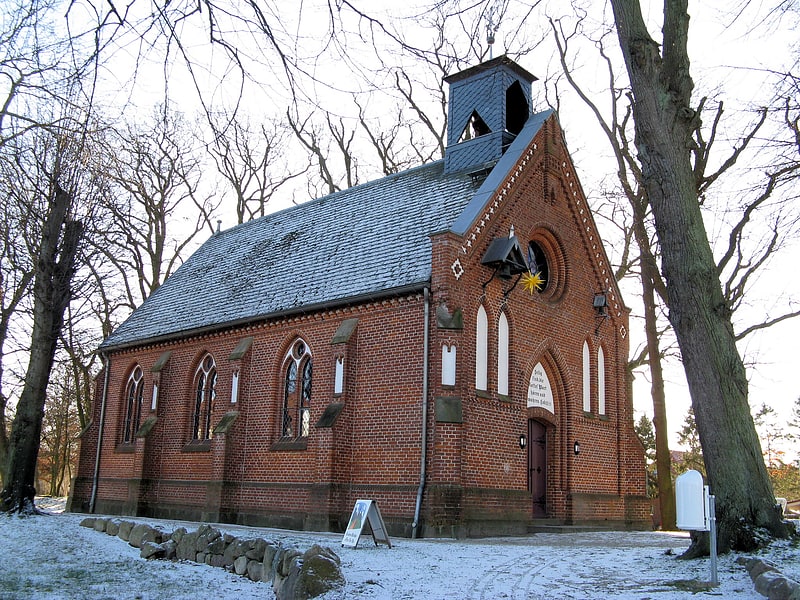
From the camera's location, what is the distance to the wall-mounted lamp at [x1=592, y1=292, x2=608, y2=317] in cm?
2128

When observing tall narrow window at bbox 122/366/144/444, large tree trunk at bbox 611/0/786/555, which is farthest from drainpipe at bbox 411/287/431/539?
tall narrow window at bbox 122/366/144/444

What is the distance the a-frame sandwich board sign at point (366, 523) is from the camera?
12656mm

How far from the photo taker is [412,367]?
55.9ft

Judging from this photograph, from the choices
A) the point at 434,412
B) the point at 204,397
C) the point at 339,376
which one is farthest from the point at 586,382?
the point at 204,397

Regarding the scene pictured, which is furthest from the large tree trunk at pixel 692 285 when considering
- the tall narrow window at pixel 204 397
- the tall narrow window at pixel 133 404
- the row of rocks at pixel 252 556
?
the tall narrow window at pixel 133 404

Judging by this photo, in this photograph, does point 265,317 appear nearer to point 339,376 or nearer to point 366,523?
point 339,376

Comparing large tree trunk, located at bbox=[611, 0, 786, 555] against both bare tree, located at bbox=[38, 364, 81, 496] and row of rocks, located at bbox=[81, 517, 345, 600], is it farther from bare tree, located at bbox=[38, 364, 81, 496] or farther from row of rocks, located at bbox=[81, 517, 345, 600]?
bare tree, located at bbox=[38, 364, 81, 496]

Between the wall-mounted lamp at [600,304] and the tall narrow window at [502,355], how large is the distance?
158 inches

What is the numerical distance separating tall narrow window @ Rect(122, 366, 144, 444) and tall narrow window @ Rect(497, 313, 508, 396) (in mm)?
12419

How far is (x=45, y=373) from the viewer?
1925cm

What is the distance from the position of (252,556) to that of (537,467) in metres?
10.6

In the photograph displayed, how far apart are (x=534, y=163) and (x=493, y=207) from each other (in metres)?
2.54

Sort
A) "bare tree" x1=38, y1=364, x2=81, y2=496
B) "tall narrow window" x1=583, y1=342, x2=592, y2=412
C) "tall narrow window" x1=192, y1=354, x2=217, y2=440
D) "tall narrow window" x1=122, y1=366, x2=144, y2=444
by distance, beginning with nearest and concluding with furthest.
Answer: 1. "tall narrow window" x1=583, y1=342, x2=592, y2=412
2. "tall narrow window" x1=192, y1=354, x2=217, y2=440
3. "tall narrow window" x1=122, y1=366, x2=144, y2=444
4. "bare tree" x1=38, y1=364, x2=81, y2=496

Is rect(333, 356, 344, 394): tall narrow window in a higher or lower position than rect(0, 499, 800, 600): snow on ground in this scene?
higher
